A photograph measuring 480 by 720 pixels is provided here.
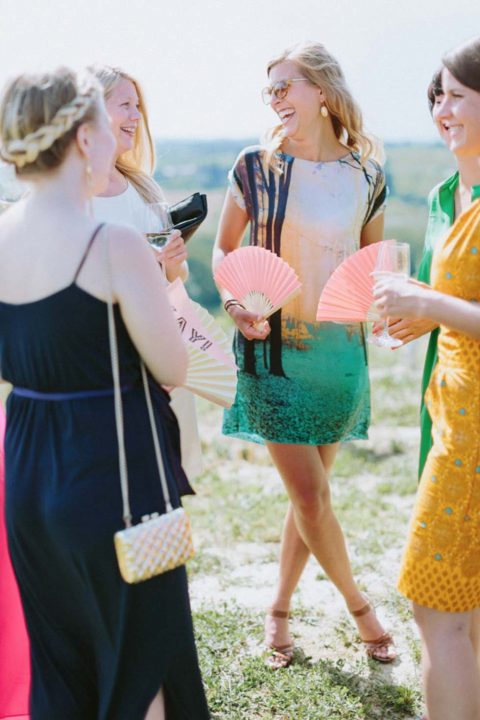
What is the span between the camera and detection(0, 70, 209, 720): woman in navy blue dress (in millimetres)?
1867

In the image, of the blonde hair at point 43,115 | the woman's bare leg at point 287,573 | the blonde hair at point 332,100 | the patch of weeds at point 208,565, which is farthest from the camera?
the patch of weeds at point 208,565

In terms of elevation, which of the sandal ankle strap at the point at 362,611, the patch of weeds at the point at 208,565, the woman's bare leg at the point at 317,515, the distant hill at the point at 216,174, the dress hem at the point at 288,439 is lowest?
the distant hill at the point at 216,174

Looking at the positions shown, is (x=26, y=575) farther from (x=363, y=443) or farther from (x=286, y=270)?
(x=363, y=443)

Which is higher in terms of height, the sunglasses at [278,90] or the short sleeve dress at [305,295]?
the sunglasses at [278,90]

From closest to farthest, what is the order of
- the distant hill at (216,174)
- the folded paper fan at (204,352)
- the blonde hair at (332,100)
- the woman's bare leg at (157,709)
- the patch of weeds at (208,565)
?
the woman's bare leg at (157,709) < the folded paper fan at (204,352) < the blonde hair at (332,100) < the patch of weeds at (208,565) < the distant hill at (216,174)

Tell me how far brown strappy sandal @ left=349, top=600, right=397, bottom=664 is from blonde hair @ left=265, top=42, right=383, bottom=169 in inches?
66.2

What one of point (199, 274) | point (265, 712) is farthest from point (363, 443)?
point (199, 274)

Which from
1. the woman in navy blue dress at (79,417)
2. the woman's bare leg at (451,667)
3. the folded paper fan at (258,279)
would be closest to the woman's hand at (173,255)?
the folded paper fan at (258,279)

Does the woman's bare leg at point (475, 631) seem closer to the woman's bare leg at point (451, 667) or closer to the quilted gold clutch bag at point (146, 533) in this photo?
the woman's bare leg at point (451, 667)

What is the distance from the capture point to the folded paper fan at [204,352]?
2.64m

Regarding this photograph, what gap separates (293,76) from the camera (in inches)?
121

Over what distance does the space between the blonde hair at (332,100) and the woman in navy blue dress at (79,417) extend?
4.43 feet

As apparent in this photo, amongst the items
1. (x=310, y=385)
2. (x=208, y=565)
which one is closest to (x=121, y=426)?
(x=310, y=385)

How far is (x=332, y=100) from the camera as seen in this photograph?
10.2 ft
